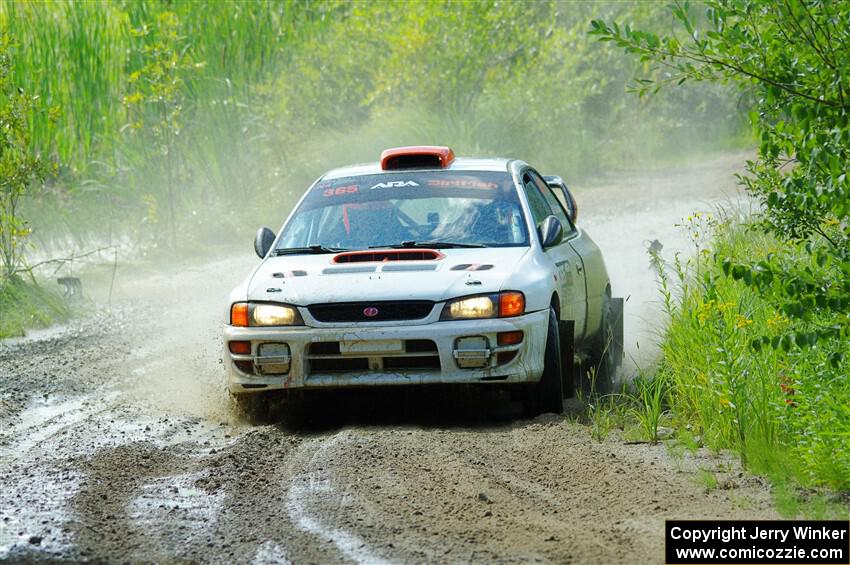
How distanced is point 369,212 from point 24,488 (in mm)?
3205

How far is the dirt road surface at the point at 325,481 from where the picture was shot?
5500 mm

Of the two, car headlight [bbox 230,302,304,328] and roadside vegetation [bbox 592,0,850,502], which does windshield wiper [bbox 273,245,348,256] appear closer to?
car headlight [bbox 230,302,304,328]

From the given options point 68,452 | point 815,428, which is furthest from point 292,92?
point 815,428

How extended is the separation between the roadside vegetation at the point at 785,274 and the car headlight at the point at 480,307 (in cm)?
95

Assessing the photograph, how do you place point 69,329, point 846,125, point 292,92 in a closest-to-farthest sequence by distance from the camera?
point 846,125
point 69,329
point 292,92

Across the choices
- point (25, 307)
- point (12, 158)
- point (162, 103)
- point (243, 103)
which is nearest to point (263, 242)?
point (25, 307)

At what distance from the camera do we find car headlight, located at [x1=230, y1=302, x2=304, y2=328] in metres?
7.87

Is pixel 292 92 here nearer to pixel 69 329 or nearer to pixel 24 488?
pixel 69 329

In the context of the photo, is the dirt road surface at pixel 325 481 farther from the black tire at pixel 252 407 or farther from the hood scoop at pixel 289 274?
the hood scoop at pixel 289 274

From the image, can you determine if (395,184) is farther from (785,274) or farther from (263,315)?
(785,274)

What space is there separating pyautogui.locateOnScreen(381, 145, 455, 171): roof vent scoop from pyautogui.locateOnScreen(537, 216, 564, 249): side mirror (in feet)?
3.59

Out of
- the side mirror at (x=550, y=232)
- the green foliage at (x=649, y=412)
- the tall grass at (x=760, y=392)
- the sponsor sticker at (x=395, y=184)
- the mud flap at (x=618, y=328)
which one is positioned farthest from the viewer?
the mud flap at (x=618, y=328)

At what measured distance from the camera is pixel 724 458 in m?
6.96

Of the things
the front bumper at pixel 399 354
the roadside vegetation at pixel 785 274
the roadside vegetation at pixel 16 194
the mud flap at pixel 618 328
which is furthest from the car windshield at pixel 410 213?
the roadside vegetation at pixel 16 194
